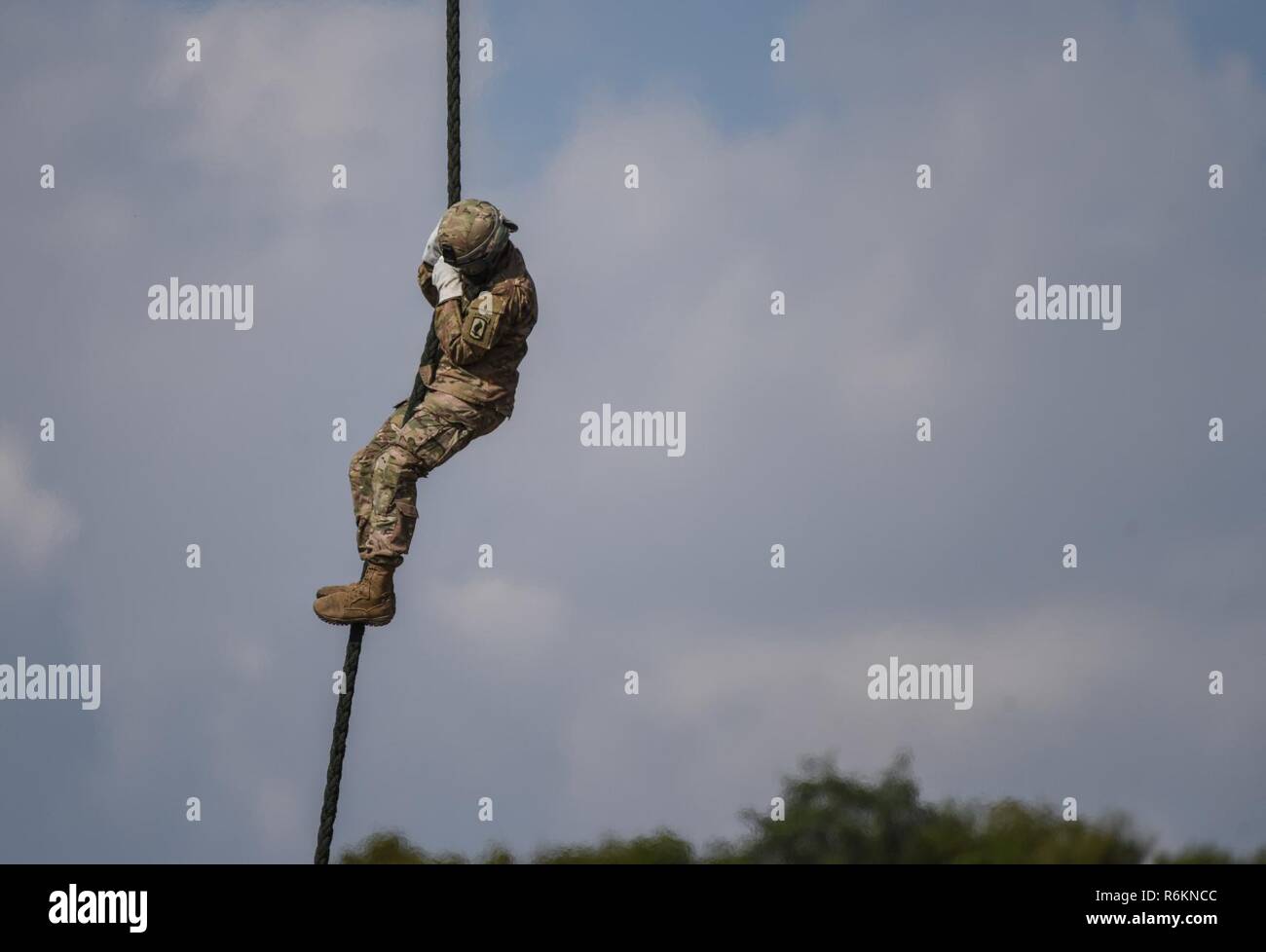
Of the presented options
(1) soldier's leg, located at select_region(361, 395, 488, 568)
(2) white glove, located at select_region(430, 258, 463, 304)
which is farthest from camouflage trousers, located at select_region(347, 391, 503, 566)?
(2) white glove, located at select_region(430, 258, 463, 304)

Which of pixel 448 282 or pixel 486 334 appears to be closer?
pixel 486 334

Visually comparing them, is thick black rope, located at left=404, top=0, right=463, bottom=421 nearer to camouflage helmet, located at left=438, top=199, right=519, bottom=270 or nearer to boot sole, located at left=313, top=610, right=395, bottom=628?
camouflage helmet, located at left=438, top=199, right=519, bottom=270

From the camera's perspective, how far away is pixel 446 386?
1639 centimetres

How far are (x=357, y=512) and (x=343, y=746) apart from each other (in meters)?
1.67

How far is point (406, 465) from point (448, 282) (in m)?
1.29

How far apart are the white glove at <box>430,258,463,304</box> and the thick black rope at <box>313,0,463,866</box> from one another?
237mm

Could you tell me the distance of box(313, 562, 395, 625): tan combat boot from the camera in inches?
644

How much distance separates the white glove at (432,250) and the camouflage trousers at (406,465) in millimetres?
906

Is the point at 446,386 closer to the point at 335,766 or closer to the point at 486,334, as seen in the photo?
the point at 486,334

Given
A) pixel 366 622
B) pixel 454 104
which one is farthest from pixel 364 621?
pixel 454 104

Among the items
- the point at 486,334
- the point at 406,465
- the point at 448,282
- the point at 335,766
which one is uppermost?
the point at 448,282

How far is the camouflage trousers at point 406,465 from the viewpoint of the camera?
53.6 ft

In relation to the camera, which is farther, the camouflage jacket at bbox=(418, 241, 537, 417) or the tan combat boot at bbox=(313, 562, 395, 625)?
the tan combat boot at bbox=(313, 562, 395, 625)

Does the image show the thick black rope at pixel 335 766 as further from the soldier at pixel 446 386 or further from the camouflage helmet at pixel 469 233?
the camouflage helmet at pixel 469 233
